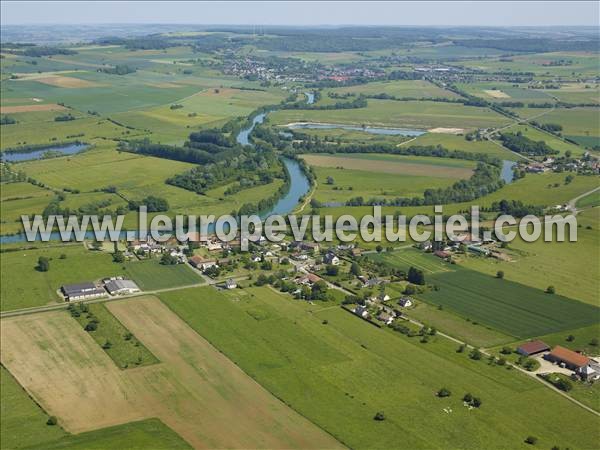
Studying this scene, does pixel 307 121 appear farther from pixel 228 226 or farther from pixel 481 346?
pixel 481 346

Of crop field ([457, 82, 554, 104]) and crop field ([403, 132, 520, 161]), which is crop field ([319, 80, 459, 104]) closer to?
crop field ([457, 82, 554, 104])

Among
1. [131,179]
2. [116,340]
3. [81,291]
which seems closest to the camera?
[116,340]

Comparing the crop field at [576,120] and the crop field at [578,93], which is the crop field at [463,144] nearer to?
the crop field at [576,120]

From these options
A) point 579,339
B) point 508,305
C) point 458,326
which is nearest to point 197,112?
point 508,305

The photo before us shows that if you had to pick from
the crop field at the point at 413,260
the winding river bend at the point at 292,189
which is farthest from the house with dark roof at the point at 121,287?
the winding river bend at the point at 292,189

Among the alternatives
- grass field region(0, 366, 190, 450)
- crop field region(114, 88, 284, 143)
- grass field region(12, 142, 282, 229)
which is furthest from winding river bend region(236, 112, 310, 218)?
grass field region(0, 366, 190, 450)

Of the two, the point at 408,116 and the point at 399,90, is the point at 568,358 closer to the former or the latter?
the point at 408,116
